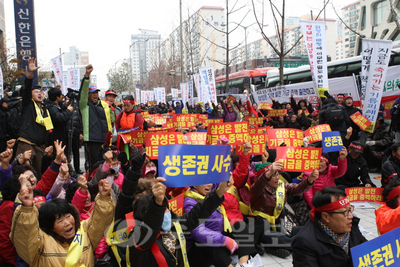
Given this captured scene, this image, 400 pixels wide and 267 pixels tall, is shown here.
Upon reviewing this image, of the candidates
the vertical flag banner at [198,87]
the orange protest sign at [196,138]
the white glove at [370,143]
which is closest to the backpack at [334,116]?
the white glove at [370,143]

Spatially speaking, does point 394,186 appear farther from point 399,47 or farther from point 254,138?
point 399,47

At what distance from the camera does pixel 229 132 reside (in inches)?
189

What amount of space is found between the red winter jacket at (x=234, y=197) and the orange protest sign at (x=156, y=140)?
1.02m

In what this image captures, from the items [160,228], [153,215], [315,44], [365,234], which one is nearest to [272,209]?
[365,234]

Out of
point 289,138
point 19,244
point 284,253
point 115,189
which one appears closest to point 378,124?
point 289,138

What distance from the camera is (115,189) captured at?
13.1 feet

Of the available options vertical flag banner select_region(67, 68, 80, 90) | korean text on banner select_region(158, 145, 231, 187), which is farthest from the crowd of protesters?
vertical flag banner select_region(67, 68, 80, 90)

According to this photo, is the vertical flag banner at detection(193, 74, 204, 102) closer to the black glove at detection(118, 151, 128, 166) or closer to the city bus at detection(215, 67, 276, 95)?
the city bus at detection(215, 67, 276, 95)

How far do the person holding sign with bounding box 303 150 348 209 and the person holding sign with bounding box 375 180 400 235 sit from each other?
1.49 metres

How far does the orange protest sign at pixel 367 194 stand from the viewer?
4.06m

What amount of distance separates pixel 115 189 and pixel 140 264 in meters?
1.57

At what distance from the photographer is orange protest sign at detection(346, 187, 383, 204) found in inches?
160

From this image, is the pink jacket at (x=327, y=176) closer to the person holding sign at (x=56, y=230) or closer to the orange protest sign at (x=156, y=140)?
the orange protest sign at (x=156, y=140)

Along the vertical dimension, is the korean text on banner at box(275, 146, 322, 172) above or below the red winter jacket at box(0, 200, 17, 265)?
above
